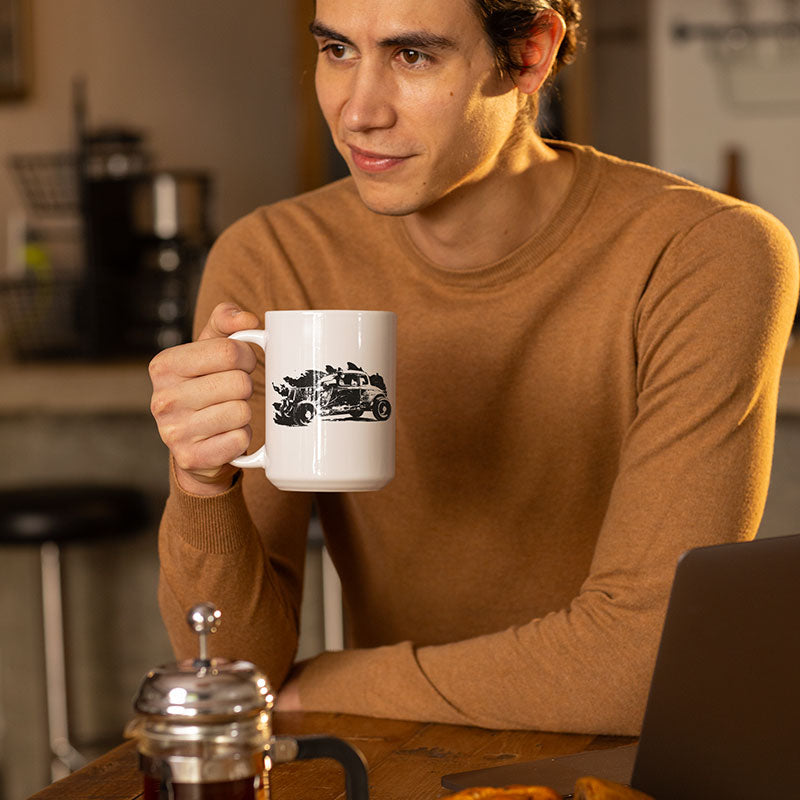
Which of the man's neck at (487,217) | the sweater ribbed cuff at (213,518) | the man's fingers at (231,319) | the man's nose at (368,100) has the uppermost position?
the man's nose at (368,100)

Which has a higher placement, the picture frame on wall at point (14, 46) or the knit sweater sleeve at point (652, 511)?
the picture frame on wall at point (14, 46)

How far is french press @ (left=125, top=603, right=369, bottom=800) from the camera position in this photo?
553mm

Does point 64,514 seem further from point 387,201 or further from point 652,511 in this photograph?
point 652,511

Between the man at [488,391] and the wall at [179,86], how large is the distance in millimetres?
2405

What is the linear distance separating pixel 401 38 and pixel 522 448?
424 mm

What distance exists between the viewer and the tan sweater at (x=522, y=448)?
105 cm

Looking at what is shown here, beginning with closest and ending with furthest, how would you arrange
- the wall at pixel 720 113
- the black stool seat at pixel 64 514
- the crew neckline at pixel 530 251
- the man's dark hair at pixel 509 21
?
1. the man's dark hair at pixel 509 21
2. the crew neckline at pixel 530 251
3. the black stool seat at pixel 64 514
4. the wall at pixel 720 113

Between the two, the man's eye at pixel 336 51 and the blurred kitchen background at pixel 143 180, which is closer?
the man's eye at pixel 336 51

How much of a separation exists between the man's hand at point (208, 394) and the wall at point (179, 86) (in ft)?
8.94

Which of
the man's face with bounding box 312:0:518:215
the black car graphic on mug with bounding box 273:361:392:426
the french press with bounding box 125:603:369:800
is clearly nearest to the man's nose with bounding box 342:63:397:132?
the man's face with bounding box 312:0:518:215

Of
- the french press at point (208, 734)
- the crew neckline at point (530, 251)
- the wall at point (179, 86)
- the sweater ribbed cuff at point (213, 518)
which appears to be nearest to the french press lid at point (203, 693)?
the french press at point (208, 734)

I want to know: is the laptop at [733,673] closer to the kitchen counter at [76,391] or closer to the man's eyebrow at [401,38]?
the man's eyebrow at [401,38]

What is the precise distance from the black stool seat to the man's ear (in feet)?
4.49

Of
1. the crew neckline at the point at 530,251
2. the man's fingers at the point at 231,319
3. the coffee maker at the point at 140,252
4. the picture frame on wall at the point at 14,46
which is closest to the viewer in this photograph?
the man's fingers at the point at 231,319
